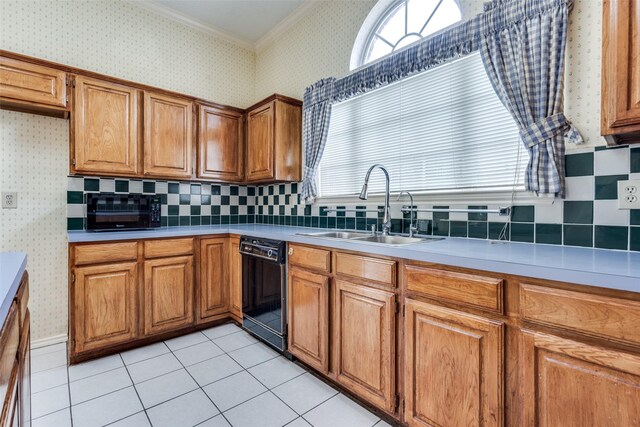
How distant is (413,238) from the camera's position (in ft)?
6.60

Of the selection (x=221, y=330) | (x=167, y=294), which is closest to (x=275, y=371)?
(x=221, y=330)

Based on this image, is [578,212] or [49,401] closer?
[578,212]

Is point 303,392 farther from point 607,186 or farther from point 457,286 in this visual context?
point 607,186

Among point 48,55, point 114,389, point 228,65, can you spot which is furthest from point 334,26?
point 114,389

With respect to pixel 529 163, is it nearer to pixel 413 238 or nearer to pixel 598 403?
pixel 413 238

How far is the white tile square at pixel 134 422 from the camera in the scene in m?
1.58

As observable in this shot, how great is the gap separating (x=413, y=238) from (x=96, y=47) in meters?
3.16

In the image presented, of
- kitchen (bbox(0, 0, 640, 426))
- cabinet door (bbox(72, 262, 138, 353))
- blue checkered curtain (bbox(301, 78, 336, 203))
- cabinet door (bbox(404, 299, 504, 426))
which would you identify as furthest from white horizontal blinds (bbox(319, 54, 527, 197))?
cabinet door (bbox(72, 262, 138, 353))

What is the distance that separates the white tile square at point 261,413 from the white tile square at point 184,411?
0.41 ft

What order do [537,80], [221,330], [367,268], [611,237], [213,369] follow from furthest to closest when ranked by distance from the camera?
1. [221,330]
2. [213,369]
3. [367,268]
4. [537,80]
5. [611,237]

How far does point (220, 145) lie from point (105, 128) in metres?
0.98

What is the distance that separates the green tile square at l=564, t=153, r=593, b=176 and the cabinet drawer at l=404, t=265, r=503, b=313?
0.79 metres

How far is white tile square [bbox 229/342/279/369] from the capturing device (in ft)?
7.21

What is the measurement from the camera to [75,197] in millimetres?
2619
